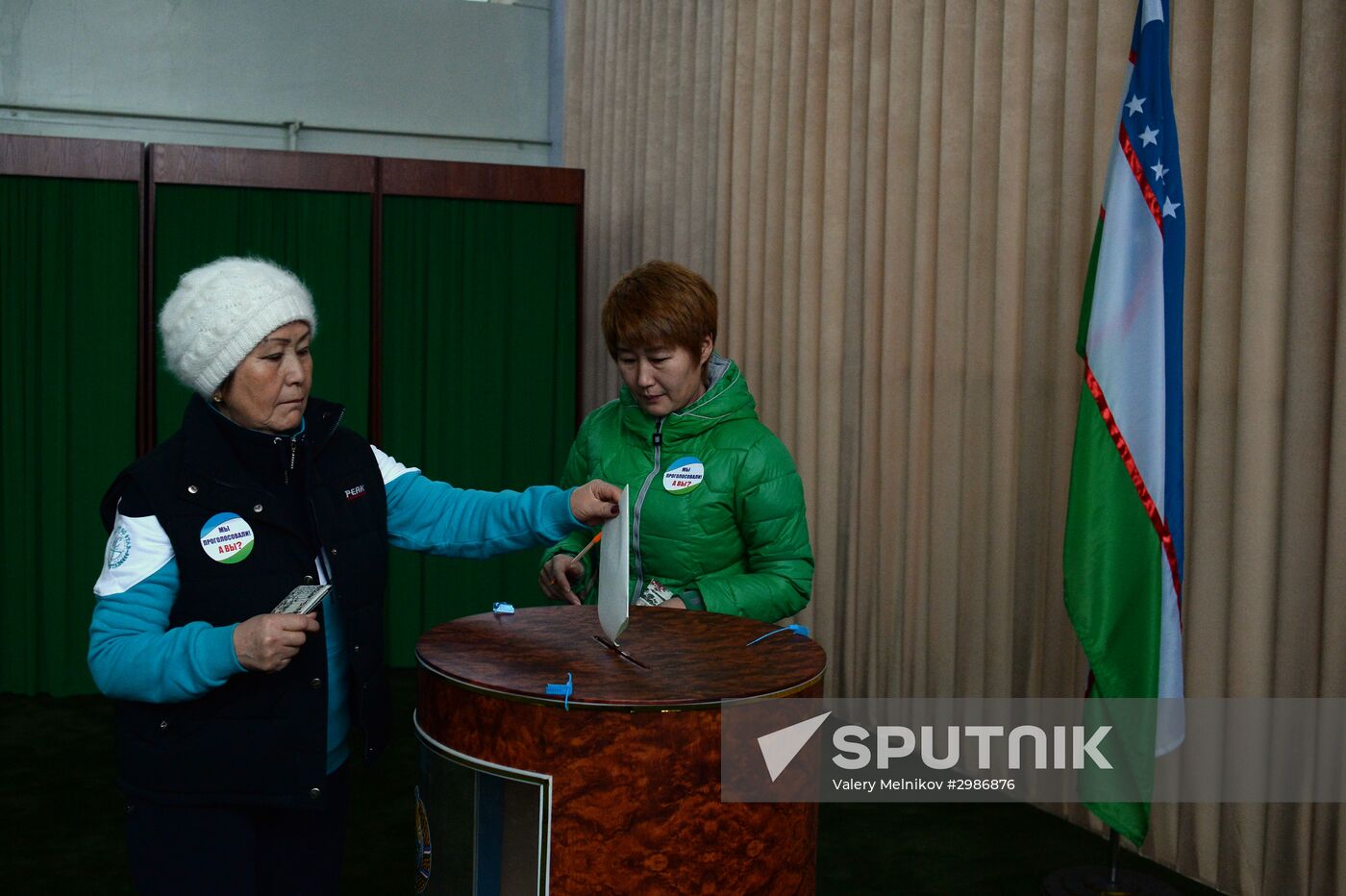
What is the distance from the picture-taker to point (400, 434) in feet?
19.7

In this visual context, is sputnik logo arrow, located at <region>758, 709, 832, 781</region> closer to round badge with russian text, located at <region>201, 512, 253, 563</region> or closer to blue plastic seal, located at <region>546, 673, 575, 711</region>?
blue plastic seal, located at <region>546, 673, 575, 711</region>

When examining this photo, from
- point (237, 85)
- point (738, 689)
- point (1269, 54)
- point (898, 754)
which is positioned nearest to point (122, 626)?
point (738, 689)

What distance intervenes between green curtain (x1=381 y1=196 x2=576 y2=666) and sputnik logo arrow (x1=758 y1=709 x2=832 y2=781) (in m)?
4.24

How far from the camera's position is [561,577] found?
2.61m

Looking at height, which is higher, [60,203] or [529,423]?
[60,203]

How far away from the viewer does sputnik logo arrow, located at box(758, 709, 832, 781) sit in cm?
190

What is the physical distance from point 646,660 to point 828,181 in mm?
2999

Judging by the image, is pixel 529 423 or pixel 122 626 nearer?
pixel 122 626

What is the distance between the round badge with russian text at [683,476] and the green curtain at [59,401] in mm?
3896

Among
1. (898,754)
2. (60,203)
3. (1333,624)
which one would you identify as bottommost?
(898,754)

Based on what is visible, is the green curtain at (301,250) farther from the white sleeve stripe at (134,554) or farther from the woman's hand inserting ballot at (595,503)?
the white sleeve stripe at (134,554)

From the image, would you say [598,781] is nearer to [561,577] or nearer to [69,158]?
[561,577]

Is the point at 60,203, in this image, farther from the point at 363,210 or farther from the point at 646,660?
the point at 646,660

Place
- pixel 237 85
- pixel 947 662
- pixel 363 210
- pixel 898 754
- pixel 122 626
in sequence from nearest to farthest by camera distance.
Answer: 1. pixel 122 626
2. pixel 947 662
3. pixel 898 754
4. pixel 363 210
5. pixel 237 85
